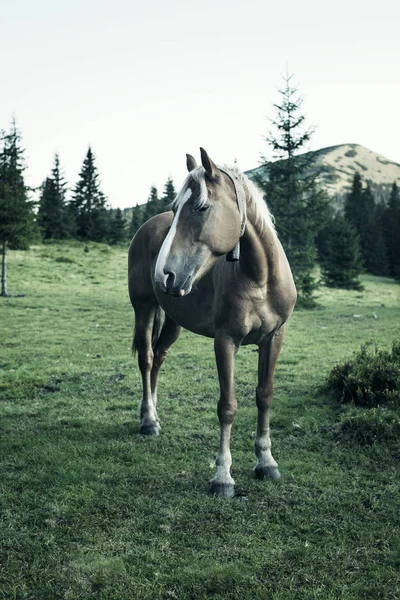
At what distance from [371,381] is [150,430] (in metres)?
2.99

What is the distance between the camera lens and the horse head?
10.2ft

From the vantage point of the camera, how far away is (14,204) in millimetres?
22625

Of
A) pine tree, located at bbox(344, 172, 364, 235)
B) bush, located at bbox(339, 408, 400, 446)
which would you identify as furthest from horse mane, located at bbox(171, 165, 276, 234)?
pine tree, located at bbox(344, 172, 364, 235)

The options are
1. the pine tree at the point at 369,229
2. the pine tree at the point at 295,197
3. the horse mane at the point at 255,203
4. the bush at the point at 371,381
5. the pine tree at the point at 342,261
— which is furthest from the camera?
the pine tree at the point at 369,229

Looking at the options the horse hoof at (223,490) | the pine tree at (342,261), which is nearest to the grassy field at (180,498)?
the horse hoof at (223,490)

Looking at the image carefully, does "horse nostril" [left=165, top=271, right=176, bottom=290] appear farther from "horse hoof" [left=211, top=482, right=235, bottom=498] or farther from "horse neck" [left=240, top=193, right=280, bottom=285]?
"horse hoof" [left=211, top=482, right=235, bottom=498]

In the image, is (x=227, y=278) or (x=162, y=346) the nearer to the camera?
(x=227, y=278)

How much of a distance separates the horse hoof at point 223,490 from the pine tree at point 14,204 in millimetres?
20550

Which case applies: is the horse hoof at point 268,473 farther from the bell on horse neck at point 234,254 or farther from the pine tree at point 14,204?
the pine tree at point 14,204

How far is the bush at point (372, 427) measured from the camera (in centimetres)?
487

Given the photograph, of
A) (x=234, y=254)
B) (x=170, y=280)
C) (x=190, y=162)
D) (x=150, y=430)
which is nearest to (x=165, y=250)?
(x=170, y=280)

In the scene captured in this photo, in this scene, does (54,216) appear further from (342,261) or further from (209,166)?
(209,166)

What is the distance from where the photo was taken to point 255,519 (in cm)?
349

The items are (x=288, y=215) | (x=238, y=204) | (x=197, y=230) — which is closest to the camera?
(x=197, y=230)
